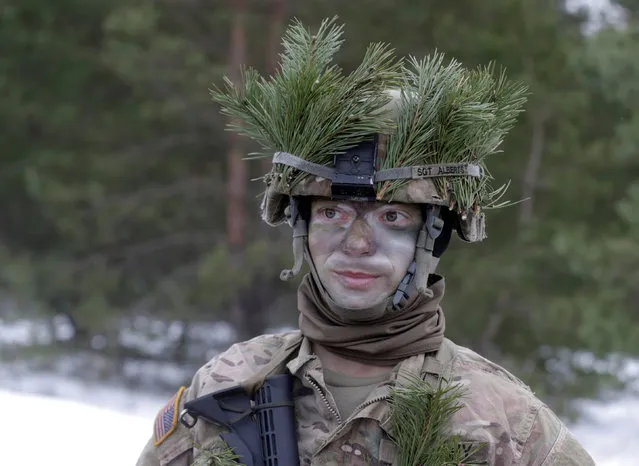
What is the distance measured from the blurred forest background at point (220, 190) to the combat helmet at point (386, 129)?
5320mm

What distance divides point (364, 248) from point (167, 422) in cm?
77

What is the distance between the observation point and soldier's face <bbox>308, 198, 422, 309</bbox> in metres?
2.29

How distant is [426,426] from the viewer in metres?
2.19

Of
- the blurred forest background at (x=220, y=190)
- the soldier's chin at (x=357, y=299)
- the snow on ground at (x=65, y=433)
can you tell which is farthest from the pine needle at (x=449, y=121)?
the blurred forest background at (x=220, y=190)

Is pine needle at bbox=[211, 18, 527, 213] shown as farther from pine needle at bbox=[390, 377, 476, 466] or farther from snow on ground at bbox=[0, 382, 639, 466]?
snow on ground at bbox=[0, 382, 639, 466]

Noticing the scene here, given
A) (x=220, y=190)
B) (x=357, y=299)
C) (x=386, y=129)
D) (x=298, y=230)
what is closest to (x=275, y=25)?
(x=220, y=190)

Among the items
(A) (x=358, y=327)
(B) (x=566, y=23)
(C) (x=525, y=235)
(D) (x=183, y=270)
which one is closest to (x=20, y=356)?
(D) (x=183, y=270)

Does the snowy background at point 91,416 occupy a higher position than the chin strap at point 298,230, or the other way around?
the chin strap at point 298,230

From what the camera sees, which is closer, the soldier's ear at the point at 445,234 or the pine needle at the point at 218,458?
the pine needle at the point at 218,458

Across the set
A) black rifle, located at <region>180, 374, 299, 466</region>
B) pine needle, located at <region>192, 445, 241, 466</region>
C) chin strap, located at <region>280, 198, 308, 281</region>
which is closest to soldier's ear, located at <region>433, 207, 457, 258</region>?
chin strap, located at <region>280, 198, 308, 281</region>

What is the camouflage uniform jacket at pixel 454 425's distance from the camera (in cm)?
224

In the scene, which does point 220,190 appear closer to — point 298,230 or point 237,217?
point 237,217

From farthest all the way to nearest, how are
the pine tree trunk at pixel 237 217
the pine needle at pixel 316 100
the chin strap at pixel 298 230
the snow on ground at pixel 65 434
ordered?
1. the pine tree trunk at pixel 237 217
2. the snow on ground at pixel 65 434
3. the chin strap at pixel 298 230
4. the pine needle at pixel 316 100

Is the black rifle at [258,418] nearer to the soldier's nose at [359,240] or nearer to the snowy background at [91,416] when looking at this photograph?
the soldier's nose at [359,240]
